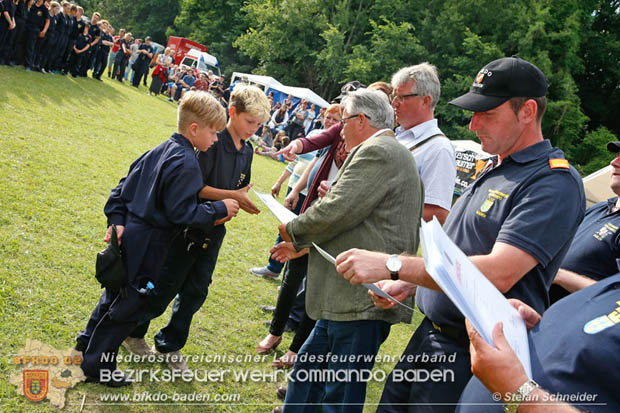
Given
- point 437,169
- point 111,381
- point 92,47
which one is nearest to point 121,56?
point 92,47

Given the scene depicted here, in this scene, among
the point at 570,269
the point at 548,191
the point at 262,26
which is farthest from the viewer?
the point at 262,26

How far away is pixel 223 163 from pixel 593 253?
251 centimetres

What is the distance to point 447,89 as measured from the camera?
29516 millimetres

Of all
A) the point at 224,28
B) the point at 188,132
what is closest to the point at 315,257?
the point at 188,132

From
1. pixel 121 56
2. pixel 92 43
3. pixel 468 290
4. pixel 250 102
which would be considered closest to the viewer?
pixel 468 290

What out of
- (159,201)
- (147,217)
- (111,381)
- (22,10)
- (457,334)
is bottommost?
(111,381)

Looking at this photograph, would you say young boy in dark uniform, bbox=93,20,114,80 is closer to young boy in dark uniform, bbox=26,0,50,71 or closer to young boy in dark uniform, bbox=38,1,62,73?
young boy in dark uniform, bbox=38,1,62,73

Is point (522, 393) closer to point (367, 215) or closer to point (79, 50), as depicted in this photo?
point (367, 215)

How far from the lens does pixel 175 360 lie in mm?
3564

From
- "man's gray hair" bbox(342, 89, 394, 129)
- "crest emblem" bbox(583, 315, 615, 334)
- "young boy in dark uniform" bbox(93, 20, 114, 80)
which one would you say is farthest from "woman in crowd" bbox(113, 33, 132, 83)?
"crest emblem" bbox(583, 315, 615, 334)

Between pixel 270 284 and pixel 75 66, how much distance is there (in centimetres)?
1433

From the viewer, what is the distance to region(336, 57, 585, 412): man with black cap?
1857mm

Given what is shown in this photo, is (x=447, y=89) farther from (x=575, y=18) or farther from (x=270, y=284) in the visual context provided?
(x=270, y=284)

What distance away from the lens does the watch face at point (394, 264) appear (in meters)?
2.00
